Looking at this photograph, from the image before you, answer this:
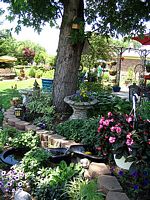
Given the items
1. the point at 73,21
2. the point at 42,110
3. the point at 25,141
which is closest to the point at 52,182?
the point at 25,141

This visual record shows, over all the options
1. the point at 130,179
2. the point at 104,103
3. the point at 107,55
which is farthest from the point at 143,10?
the point at 107,55

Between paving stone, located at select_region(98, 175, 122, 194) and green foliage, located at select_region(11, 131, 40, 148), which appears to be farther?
green foliage, located at select_region(11, 131, 40, 148)

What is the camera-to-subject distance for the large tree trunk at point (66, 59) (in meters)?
5.17

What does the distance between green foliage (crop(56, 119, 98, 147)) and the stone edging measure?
11cm

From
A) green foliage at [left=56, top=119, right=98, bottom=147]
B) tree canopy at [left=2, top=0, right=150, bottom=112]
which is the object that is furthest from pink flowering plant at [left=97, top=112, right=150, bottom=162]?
tree canopy at [left=2, top=0, right=150, bottom=112]

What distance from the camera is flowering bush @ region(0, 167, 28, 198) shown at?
2737 millimetres

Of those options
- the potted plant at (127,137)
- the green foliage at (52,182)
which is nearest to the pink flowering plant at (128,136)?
the potted plant at (127,137)

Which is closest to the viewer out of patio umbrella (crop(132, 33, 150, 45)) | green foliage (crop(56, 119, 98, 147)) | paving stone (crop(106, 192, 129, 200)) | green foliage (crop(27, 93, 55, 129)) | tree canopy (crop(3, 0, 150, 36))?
paving stone (crop(106, 192, 129, 200))

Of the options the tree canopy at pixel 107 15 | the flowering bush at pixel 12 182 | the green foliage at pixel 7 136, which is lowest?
the flowering bush at pixel 12 182

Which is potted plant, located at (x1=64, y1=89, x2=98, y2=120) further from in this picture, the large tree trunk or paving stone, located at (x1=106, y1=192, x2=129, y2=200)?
paving stone, located at (x1=106, y1=192, x2=129, y2=200)

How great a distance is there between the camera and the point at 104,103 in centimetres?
512

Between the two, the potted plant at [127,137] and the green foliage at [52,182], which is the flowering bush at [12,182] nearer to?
the green foliage at [52,182]

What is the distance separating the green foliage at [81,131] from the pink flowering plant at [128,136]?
79 cm

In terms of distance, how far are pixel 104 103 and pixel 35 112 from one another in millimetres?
1410
